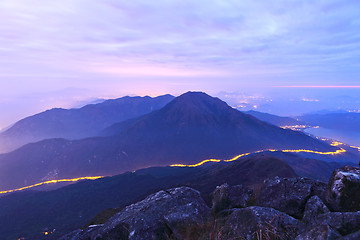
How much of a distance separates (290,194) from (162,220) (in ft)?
28.4

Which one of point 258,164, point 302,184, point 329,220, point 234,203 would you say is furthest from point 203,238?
point 258,164

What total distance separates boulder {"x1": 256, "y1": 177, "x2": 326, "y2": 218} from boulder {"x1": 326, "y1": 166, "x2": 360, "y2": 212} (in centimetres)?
125

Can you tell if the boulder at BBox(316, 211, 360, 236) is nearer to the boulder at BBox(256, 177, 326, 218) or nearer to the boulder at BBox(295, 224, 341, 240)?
the boulder at BBox(295, 224, 341, 240)

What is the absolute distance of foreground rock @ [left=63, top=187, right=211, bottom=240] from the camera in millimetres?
10758

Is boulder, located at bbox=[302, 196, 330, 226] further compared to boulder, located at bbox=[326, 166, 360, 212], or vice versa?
boulder, located at bbox=[326, 166, 360, 212]

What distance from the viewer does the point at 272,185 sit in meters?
14.8

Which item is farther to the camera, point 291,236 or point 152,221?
point 152,221

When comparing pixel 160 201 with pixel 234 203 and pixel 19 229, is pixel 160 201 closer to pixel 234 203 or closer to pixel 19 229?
pixel 234 203

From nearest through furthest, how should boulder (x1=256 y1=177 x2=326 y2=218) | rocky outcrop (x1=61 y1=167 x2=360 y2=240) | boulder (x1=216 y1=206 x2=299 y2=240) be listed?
rocky outcrop (x1=61 y1=167 x2=360 y2=240)
boulder (x1=216 y1=206 x2=299 y2=240)
boulder (x1=256 y1=177 x2=326 y2=218)

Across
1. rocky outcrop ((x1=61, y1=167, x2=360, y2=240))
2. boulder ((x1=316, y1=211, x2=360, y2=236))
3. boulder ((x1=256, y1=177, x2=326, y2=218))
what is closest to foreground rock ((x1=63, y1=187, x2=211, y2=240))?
rocky outcrop ((x1=61, y1=167, x2=360, y2=240))

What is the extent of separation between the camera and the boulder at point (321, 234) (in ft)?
17.4

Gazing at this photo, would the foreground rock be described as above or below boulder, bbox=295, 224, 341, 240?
below

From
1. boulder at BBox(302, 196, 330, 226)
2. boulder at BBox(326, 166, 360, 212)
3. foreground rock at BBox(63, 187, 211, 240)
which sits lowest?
foreground rock at BBox(63, 187, 211, 240)

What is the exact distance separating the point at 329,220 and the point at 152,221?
9.05 metres
